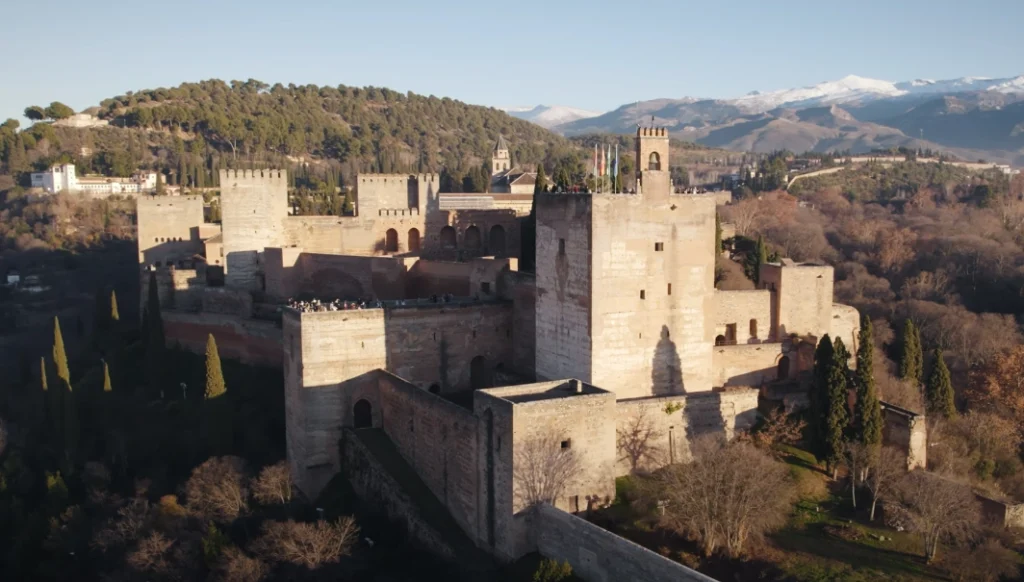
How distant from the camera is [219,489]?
2614cm

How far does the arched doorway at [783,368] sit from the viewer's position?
93.1 ft

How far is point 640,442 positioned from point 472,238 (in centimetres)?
1923

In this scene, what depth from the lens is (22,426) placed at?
38.8 meters

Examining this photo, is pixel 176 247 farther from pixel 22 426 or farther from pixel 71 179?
pixel 71 179

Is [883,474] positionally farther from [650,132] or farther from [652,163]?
[650,132]

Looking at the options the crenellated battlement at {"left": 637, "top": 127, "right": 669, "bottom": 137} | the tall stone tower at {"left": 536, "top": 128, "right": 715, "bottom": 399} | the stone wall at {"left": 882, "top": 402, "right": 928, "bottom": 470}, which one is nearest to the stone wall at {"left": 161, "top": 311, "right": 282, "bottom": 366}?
the tall stone tower at {"left": 536, "top": 128, "right": 715, "bottom": 399}

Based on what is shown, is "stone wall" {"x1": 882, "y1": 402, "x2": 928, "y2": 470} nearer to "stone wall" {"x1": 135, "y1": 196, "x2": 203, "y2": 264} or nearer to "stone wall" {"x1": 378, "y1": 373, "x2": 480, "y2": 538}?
"stone wall" {"x1": 378, "y1": 373, "x2": 480, "y2": 538}

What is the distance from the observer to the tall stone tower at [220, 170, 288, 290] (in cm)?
3928

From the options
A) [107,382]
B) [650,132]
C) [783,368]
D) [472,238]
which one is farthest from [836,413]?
[107,382]

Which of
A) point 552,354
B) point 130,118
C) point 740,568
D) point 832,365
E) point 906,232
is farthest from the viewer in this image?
point 130,118

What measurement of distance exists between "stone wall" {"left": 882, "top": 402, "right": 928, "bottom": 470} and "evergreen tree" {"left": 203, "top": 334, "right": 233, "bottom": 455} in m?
19.1

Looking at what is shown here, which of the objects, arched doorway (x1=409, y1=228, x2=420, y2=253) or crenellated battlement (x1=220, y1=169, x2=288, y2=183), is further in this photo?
arched doorway (x1=409, y1=228, x2=420, y2=253)

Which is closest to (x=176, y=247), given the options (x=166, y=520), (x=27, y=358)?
(x=27, y=358)

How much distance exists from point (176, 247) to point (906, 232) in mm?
39407
